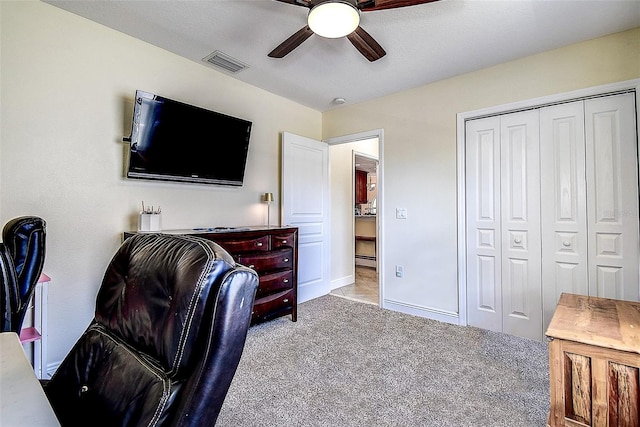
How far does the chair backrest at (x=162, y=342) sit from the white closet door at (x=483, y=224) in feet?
9.98

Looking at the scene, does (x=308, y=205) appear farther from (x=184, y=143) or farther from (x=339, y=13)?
(x=339, y=13)

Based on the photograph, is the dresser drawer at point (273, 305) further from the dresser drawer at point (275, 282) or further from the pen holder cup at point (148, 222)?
the pen holder cup at point (148, 222)

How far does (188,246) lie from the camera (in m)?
0.81

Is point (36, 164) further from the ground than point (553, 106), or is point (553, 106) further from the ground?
point (553, 106)

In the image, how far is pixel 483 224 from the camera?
10.3 ft

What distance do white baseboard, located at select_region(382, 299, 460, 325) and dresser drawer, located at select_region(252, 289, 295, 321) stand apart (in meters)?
1.23

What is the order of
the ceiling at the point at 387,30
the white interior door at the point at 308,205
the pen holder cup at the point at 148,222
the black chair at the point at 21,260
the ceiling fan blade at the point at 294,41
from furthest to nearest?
the white interior door at the point at 308,205 → the pen holder cup at the point at 148,222 → the ceiling at the point at 387,30 → the ceiling fan blade at the point at 294,41 → the black chair at the point at 21,260

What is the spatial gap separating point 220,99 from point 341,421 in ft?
10.1

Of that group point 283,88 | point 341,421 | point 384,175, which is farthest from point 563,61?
point 341,421

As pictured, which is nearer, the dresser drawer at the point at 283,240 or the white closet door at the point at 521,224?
the white closet door at the point at 521,224

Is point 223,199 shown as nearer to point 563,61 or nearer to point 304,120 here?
Result: point 304,120

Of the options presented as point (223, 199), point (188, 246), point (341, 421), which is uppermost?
point (223, 199)

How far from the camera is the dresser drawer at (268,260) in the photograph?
2906 millimetres

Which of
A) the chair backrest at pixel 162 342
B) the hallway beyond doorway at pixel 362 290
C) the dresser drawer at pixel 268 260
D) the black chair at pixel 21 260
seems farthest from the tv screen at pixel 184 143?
the hallway beyond doorway at pixel 362 290
